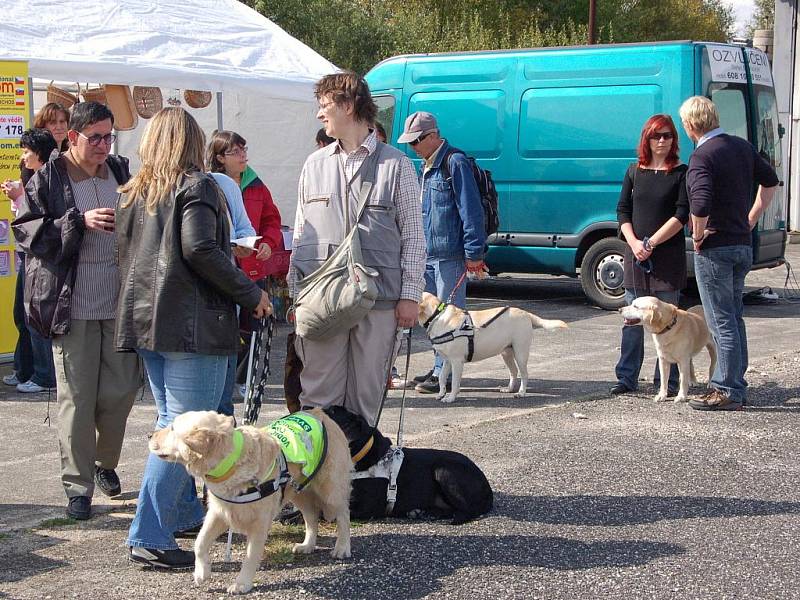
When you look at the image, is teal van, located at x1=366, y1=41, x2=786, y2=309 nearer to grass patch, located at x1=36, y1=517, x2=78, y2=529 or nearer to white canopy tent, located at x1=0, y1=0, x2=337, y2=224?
white canopy tent, located at x1=0, y1=0, x2=337, y2=224

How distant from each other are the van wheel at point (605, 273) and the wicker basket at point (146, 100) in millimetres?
5047

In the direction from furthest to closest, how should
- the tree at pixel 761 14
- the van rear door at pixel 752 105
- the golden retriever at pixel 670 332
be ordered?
Result: 1. the tree at pixel 761 14
2. the van rear door at pixel 752 105
3. the golden retriever at pixel 670 332

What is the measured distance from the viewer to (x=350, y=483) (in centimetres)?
451

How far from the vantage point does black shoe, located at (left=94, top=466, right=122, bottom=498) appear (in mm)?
5184

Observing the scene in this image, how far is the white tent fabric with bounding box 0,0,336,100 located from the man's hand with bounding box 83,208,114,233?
4.43 metres

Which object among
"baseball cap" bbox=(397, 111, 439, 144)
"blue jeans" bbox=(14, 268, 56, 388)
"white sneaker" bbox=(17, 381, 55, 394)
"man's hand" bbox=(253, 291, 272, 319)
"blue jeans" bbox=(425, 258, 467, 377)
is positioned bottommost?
"white sneaker" bbox=(17, 381, 55, 394)

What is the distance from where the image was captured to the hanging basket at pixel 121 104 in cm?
1088

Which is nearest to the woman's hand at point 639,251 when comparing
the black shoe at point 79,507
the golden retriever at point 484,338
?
the golden retriever at point 484,338

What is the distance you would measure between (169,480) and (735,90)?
30.2 feet

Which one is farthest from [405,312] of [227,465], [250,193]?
[250,193]

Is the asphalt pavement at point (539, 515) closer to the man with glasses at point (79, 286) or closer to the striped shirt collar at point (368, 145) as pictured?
the man with glasses at point (79, 286)

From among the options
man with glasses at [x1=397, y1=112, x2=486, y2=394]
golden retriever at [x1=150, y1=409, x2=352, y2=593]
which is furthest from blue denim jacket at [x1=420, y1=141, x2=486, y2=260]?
golden retriever at [x1=150, y1=409, x2=352, y2=593]

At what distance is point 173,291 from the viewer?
13.5 feet

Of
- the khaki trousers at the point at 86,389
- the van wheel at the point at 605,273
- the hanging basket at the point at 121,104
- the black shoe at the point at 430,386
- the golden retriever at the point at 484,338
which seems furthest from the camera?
the van wheel at the point at 605,273
